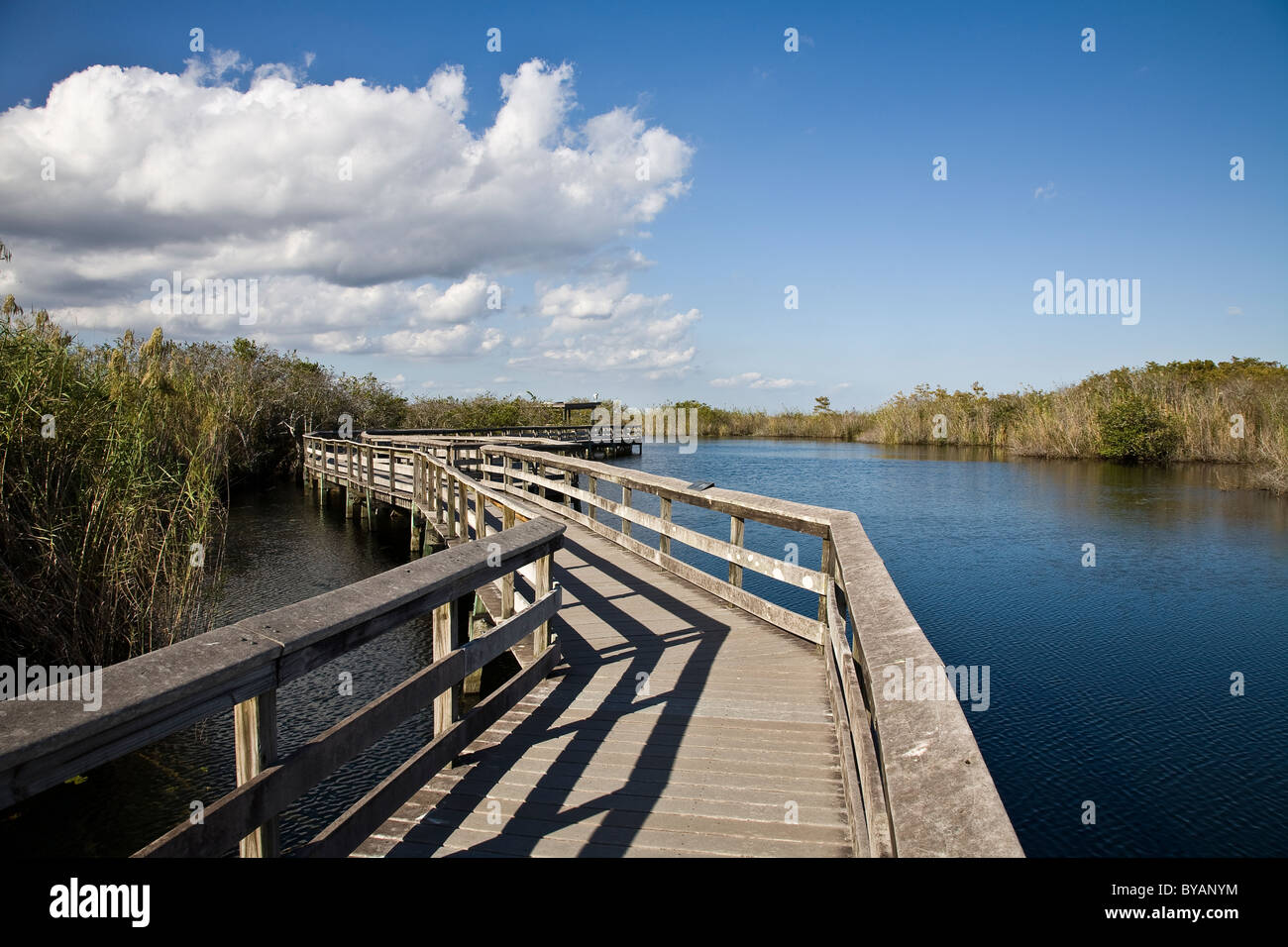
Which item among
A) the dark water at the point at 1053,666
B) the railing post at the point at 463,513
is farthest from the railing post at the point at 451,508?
the dark water at the point at 1053,666

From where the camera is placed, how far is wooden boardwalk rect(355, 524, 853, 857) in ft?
9.14

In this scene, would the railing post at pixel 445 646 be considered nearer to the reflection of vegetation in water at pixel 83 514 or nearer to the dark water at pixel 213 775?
the dark water at pixel 213 775

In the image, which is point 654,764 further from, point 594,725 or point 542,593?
point 542,593

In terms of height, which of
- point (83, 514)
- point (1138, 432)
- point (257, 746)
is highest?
point (1138, 432)

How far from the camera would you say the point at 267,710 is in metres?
2.10

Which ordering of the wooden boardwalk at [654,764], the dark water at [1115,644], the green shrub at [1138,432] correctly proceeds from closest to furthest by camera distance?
the wooden boardwalk at [654,764]
the dark water at [1115,644]
the green shrub at [1138,432]

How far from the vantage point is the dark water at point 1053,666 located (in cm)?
513

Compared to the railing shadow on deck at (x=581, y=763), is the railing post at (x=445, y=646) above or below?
above

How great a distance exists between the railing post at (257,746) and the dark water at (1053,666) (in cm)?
307

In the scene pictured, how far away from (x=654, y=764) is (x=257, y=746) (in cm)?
188

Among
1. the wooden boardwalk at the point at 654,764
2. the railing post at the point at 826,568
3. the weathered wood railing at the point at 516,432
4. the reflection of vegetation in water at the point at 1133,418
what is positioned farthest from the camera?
the weathered wood railing at the point at 516,432

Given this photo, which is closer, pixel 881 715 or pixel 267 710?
pixel 881 715

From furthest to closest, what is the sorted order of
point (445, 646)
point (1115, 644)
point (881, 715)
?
point (1115, 644)
point (445, 646)
point (881, 715)

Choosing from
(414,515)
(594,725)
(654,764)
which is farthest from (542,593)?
(414,515)
